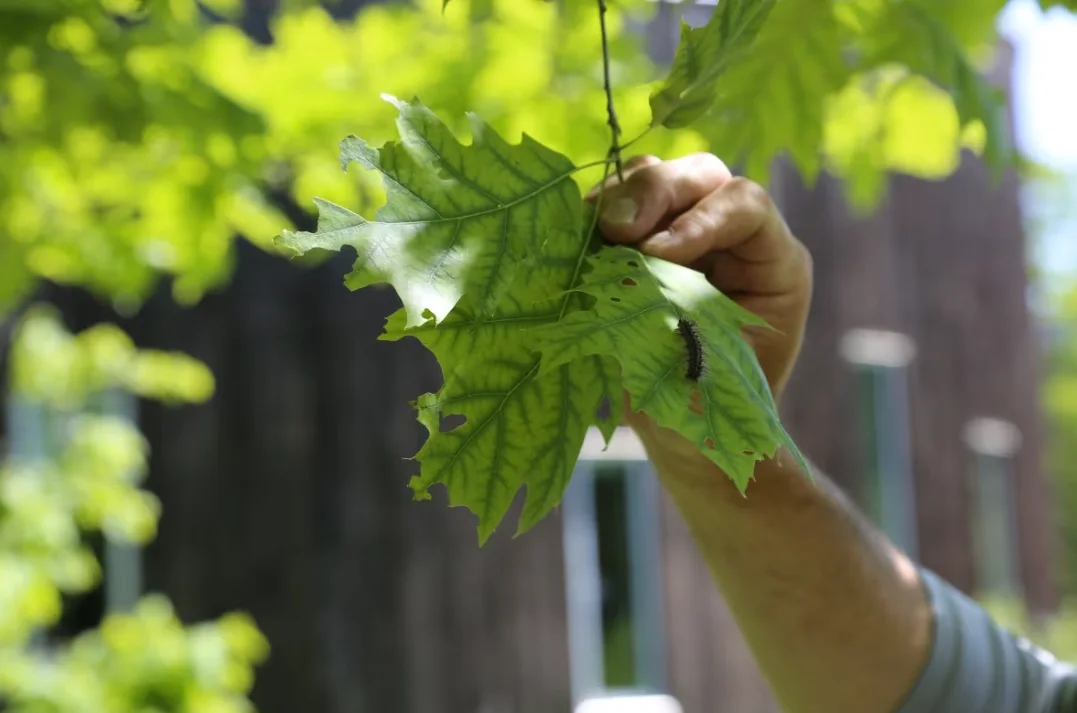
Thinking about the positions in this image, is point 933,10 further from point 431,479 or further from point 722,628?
point 722,628

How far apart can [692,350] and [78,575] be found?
2119mm

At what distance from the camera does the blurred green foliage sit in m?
2.12

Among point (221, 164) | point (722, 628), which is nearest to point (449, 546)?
point (722, 628)

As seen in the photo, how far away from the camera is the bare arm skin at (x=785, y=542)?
0.86 meters

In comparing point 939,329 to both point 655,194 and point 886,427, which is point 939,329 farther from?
point 655,194

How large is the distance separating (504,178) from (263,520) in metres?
3.45

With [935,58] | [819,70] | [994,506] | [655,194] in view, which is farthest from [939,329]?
[655,194]

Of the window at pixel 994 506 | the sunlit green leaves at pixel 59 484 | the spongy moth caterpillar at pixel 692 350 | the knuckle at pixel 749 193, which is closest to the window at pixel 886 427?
the window at pixel 994 506

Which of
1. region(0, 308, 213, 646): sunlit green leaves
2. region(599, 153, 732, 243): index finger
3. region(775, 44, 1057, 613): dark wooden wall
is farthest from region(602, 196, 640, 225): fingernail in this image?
region(775, 44, 1057, 613): dark wooden wall

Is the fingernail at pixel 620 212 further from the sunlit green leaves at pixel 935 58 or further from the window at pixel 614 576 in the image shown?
the window at pixel 614 576

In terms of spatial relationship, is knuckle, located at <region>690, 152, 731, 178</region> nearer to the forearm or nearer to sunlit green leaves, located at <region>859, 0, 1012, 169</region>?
the forearm

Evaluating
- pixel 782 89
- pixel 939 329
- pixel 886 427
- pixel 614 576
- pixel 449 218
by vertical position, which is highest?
pixel 939 329

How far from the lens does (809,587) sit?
108 centimetres

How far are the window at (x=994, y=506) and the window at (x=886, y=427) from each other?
0.85 meters
